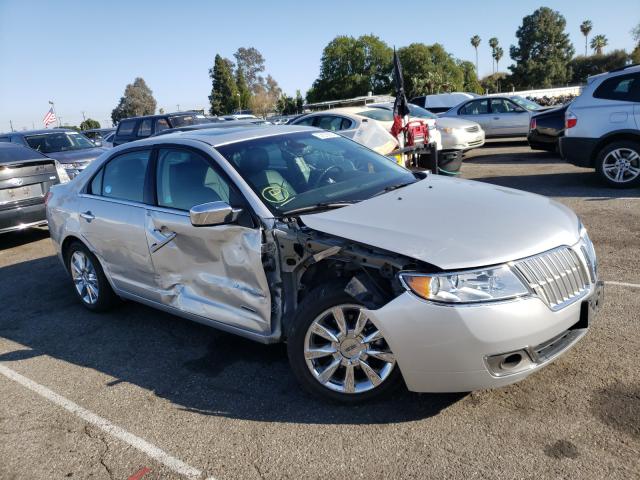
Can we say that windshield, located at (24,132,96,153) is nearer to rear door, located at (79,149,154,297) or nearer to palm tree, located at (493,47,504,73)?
rear door, located at (79,149,154,297)

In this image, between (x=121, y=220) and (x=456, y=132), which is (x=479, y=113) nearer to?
(x=456, y=132)

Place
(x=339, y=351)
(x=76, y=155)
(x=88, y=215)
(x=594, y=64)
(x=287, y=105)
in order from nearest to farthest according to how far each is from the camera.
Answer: (x=339, y=351), (x=88, y=215), (x=76, y=155), (x=287, y=105), (x=594, y=64)

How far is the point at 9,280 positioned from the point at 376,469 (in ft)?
18.9

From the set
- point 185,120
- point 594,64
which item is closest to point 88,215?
point 185,120

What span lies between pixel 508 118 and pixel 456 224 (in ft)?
44.0

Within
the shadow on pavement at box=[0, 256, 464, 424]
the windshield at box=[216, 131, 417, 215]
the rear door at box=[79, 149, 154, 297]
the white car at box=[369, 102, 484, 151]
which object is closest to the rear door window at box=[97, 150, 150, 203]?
the rear door at box=[79, 149, 154, 297]

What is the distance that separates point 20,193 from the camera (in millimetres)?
8062

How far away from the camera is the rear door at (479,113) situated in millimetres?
15352

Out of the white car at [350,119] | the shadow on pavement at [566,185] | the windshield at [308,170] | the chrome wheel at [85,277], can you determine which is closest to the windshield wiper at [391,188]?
the windshield at [308,170]

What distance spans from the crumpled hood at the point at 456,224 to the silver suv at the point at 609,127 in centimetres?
552

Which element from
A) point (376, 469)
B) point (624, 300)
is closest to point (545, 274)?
point (376, 469)

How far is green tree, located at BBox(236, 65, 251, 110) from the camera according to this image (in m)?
93.8

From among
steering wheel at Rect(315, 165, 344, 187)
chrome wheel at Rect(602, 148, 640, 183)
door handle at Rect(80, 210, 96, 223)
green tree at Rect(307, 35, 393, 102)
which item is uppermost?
green tree at Rect(307, 35, 393, 102)

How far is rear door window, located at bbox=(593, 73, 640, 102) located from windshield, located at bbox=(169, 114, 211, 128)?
34.6ft
